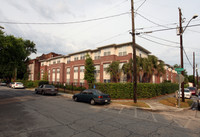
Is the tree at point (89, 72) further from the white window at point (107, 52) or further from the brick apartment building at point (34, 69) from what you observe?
the brick apartment building at point (34, 69)

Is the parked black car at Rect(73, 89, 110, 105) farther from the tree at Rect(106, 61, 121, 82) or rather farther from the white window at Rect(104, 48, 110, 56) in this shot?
the white window at Rect(104, 48, 110, 56)

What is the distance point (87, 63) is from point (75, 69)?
25.8 ft

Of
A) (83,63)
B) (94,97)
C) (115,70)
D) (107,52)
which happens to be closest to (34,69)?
(83,63)

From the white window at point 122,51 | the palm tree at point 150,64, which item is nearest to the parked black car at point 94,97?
the palm tree at point 150,64

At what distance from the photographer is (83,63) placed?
3262 centimetres

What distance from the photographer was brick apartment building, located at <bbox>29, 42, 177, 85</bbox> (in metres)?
25.3

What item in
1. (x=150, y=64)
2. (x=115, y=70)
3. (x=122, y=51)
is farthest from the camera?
(x=122, y=51)

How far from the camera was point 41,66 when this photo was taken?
48.0 metres

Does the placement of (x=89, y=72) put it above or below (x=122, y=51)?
below

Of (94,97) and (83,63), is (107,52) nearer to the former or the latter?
(83,63)

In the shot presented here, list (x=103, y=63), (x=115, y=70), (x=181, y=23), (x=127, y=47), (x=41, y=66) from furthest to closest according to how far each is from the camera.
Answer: (x=41, y=66)
(x=103, y=63)
(x=127, y=47)
(x=115, y=70)
(x=181, y=23)

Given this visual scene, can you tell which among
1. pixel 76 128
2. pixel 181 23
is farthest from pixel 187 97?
pixel 76 128

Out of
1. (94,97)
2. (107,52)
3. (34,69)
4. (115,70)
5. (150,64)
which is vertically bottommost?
(94,97)

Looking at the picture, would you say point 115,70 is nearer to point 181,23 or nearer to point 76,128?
point 181,23
